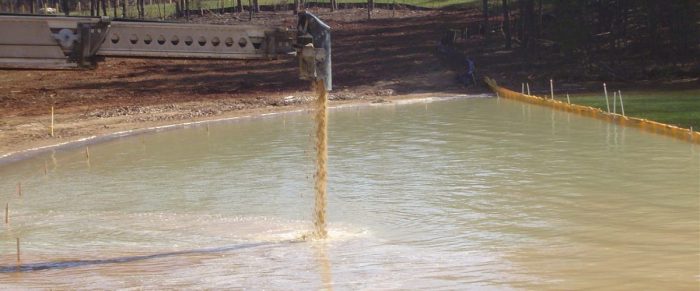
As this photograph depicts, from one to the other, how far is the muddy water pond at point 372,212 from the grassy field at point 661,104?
5.59ft

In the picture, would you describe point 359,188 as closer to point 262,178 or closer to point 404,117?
point 262,178

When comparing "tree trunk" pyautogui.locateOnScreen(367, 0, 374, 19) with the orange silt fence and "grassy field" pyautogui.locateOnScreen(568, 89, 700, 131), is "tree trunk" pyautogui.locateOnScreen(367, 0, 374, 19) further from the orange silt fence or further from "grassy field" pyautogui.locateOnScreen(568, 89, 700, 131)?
"grassy field" pyautogui.locateOnScreen(568, 89, 700, 131)

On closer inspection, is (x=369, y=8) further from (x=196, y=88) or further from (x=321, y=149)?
(x=321, y=149)

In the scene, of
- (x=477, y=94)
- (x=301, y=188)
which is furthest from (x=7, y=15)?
(x=477, y=94)

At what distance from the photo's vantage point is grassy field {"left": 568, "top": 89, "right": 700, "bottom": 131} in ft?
88.3

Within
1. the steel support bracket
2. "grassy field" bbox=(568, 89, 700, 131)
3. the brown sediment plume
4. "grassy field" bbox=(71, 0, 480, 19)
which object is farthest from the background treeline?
the steel support bracket

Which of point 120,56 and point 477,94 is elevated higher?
point 120,56

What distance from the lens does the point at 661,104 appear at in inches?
1249

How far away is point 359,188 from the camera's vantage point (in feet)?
63.8

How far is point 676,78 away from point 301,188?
24617mm

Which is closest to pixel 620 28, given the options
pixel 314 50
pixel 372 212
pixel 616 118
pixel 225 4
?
pixel 616 118

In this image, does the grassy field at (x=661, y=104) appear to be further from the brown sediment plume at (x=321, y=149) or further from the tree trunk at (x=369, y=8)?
the tree trunk at (x=369, y=8)

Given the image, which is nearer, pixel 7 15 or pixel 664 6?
pixel 7 15

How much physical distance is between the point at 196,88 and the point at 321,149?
27887mm
